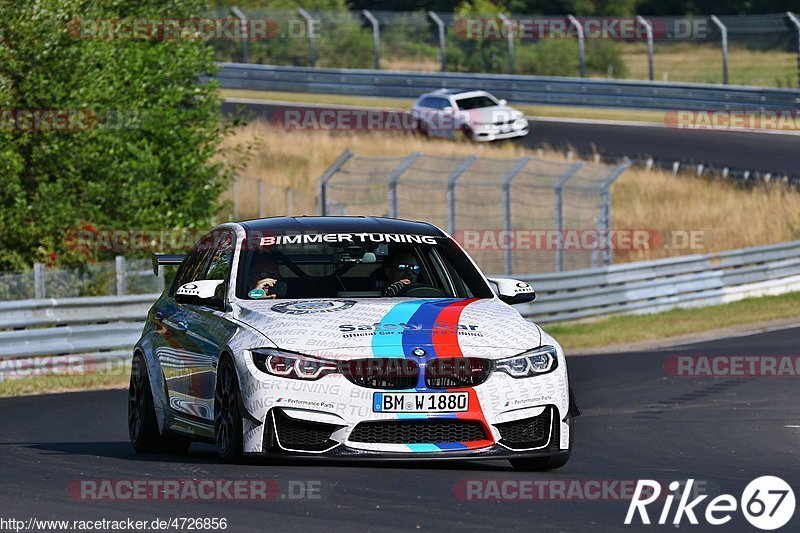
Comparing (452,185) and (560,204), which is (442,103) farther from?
(452,185)

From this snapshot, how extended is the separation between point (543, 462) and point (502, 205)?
62.4 feet

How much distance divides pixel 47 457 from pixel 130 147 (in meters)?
14.7

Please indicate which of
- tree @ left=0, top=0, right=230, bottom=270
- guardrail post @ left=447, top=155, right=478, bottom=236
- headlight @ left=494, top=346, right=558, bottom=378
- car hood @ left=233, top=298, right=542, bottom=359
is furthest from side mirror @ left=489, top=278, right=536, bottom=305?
guardrail post @ left=447, top=155, right=478, bottom=236

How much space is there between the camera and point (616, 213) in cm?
3509

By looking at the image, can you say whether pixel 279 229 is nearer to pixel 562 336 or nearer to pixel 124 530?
pixel 124 530

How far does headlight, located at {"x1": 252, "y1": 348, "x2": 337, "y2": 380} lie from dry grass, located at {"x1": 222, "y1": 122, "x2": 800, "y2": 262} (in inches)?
853

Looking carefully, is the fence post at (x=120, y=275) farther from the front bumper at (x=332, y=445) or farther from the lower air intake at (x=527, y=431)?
the lower air intake at (x=527, y=431)

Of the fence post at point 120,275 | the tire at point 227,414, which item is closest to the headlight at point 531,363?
the tire at point 227,414

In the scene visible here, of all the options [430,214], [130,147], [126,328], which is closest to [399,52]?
[430,214]

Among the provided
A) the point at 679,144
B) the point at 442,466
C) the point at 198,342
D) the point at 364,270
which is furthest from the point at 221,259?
the point at 679,144

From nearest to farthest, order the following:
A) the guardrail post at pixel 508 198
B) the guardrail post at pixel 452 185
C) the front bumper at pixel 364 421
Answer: the front bumper at pixel 364 421
the guardrail post at pixel 452 185
the guardrail post at pixel 508 198

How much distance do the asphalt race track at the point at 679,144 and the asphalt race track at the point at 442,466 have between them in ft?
70.2

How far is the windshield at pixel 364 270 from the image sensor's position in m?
9.50

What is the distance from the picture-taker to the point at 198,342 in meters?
9.46
